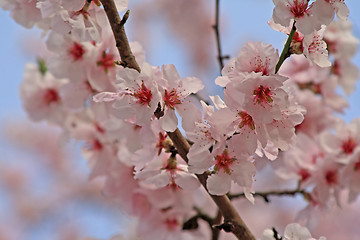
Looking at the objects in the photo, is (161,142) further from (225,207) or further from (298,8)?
(298,8)

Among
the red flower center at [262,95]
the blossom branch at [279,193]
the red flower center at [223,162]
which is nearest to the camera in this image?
the red flower center at [262,95]

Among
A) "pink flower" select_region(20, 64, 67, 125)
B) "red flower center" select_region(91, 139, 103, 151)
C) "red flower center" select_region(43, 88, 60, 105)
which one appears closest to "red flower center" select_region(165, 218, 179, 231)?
"red flower center" select_region(91, 139, 103, 151)

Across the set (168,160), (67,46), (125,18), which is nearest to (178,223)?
(168,160)

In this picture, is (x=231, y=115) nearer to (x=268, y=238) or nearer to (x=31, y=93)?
(x=268, y=238)

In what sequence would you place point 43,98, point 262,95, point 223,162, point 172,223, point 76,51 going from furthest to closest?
1. point 43,98
2. point 172,223
3. point 76,51
4. point 223,162
5. point 262,95

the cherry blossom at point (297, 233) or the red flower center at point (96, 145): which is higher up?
the red flower center at point (96, 145)

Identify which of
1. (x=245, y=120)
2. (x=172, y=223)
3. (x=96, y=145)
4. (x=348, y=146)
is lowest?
(x=172, y=223)

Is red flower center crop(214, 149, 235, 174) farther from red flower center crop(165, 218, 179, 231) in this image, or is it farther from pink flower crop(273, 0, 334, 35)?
red flower center crop(165, 218, 179, 231)

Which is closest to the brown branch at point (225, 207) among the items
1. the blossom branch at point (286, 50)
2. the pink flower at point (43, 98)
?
the blossom branch at point (286, 50)

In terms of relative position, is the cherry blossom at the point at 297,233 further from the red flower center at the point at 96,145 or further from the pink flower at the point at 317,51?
the red flower center at the point at 96,145

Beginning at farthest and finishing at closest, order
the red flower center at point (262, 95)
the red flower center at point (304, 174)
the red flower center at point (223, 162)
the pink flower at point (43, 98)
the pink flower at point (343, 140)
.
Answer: the pink flower at point (43, 98) < the red flower center at point (304, 174) < the pink flower at point (343, 140) < the red flower center at point (223, 162) < the red flower center at point (262, 95)

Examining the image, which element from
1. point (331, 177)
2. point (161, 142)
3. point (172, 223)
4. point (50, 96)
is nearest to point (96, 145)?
point (50, 96)

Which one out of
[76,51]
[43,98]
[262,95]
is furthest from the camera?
[43,98]
